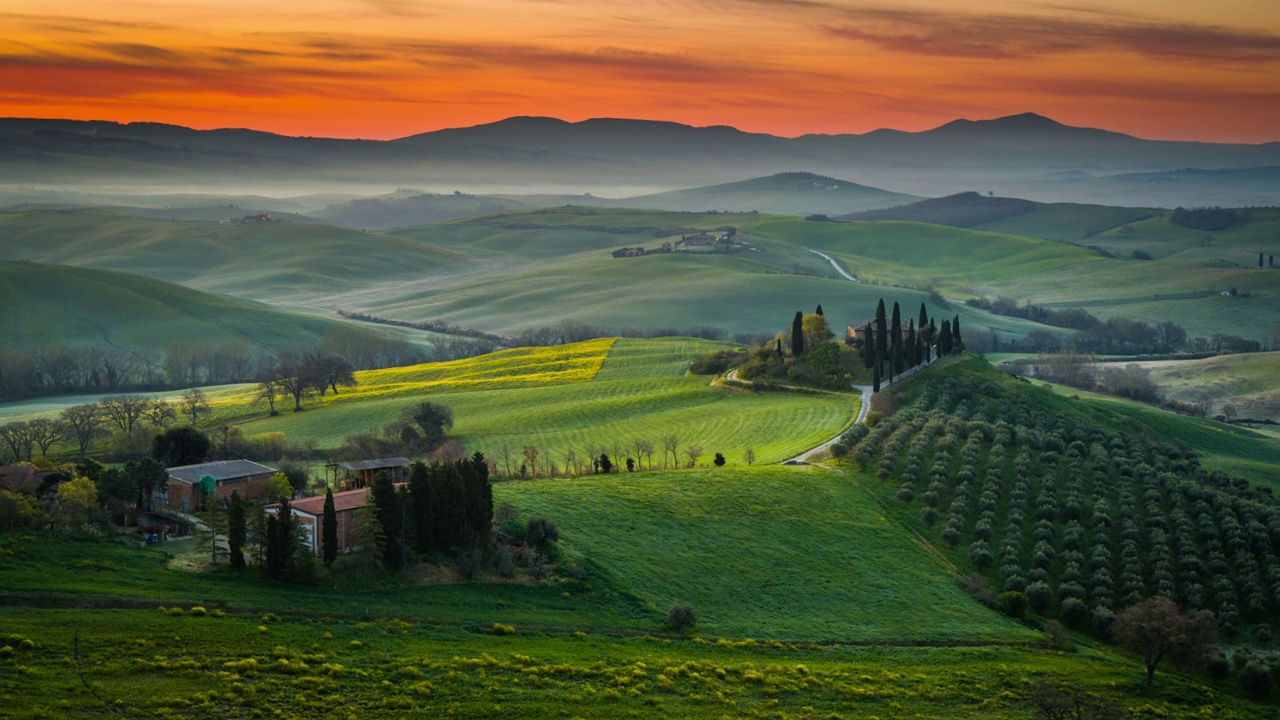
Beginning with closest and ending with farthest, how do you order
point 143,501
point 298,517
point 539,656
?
point 539,656
point 298,517
point 143,501

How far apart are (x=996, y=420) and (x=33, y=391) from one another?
390 ft

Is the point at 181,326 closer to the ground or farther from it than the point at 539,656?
farther from it

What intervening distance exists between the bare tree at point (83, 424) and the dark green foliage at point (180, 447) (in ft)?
93.9

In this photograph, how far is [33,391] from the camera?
143250 millimetres

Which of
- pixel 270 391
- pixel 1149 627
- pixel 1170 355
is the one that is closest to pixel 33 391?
pixel 270 391

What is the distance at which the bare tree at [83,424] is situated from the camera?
95.9 meters

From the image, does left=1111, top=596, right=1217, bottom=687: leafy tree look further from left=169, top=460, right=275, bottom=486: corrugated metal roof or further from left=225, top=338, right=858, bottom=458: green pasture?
left=169, top=460, right=275, bottom=486: corrugated metal roof

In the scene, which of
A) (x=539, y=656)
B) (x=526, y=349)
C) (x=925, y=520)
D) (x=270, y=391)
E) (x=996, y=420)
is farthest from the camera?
(x=526, y=349)

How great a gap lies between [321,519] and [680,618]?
55.1ft

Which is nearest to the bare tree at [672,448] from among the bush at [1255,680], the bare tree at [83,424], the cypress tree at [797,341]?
the cypress tree at [797,341]

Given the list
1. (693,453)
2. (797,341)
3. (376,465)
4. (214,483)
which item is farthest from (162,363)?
(214,483)

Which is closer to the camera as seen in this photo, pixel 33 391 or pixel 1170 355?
pixel 33 391

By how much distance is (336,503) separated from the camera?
51.3m

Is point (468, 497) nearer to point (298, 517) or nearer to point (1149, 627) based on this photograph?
point (298, 517)
